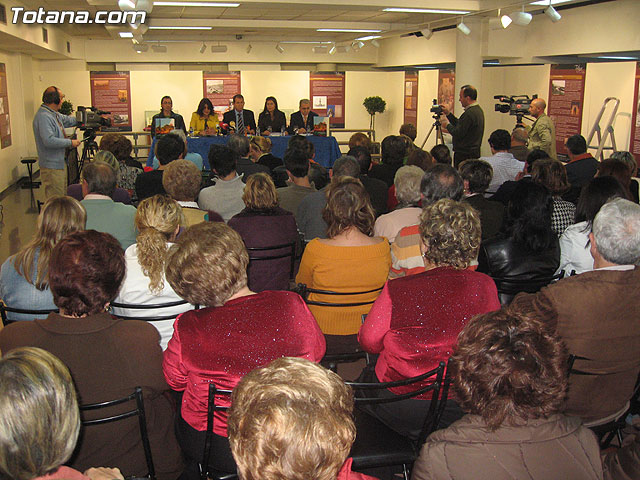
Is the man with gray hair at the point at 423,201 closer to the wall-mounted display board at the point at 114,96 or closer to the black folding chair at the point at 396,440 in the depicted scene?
the black folding chair at the point at 396,440

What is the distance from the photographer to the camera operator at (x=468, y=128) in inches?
303

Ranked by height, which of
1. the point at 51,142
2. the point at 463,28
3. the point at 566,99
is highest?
the point at 463,28

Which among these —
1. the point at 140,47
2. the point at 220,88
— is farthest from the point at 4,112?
the point at 220,88

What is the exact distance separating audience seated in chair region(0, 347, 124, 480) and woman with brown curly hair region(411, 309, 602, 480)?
0.83 meters

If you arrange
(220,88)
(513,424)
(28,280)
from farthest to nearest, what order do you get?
1. (220,88)
2. (28,280)
3. (513,424)

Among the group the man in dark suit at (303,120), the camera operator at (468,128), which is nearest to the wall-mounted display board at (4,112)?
the man in dark suit at (303,120)

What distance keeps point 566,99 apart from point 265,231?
731cm

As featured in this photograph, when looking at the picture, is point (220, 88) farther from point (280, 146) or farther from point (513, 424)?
point (513, 424)

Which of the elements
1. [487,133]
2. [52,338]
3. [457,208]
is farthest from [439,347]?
[487,133]

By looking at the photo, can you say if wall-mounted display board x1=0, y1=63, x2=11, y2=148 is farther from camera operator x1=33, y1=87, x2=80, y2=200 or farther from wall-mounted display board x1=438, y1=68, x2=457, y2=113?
wall-mounted display board x1=438, y1=68, x2=457, y2=113

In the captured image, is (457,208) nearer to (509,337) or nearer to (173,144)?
(509,337)

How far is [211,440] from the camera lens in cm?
190

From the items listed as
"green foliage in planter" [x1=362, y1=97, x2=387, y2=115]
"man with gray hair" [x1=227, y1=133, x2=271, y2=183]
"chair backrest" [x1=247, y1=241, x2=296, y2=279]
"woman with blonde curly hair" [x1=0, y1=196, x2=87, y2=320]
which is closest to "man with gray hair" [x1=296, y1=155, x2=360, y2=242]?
"chair backrest" [x1=247, y1=241, x2=296, y2=279]

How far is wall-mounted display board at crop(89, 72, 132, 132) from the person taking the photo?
42.7ft
